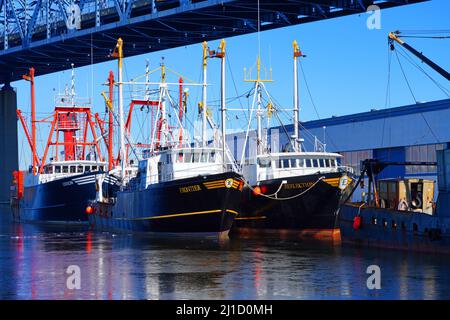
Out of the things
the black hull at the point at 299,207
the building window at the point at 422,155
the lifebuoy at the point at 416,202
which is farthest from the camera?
the building window at the point at 422,155

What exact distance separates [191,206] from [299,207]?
6.30 metres

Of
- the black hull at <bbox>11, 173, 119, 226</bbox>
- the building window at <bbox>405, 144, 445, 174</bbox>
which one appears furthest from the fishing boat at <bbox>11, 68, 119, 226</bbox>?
the building window at <bbox>405, 144, 445, 174</bbox>

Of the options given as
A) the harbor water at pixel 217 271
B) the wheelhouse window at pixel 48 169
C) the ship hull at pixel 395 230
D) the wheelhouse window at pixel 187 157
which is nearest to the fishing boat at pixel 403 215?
the ship hull at pixel 395 230

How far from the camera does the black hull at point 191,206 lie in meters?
47.7

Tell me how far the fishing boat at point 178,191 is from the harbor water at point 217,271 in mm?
2117

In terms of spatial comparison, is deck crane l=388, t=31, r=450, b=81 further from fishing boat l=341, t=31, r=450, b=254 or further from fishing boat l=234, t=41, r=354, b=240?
fishing boat l=234, t=41, r=354, b=240

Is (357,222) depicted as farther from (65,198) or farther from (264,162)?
(65,198)

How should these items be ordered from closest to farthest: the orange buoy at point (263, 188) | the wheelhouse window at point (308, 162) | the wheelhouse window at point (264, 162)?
the orange buoy at point (263, 188), the wheelhouse window at point (308, 162), the wheelhouse window at point (264, 162)

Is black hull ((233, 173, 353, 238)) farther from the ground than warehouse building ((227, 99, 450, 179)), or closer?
closer

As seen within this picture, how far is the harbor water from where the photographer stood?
25828 mm

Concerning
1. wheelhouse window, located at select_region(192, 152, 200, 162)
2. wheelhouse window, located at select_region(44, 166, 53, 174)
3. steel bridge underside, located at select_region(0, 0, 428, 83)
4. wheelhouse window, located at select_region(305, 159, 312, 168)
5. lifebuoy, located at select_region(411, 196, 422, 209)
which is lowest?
lifebuoy, located at select_region(411, 196, 422, 209)

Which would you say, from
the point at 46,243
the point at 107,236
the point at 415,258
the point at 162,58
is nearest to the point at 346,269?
the point at 415,258

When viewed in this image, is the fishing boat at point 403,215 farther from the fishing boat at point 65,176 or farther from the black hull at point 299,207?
the fishing boat at point 65,176

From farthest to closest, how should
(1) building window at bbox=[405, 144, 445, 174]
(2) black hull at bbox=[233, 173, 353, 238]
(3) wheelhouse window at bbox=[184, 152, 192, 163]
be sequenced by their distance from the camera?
(1) building window at bbox=[405, 144, 445, 174] → (3) wheelhouse window at bbox=[184, 152, 192, 163] → (2) black hull at bbox=[233, 173, 353, 238]
